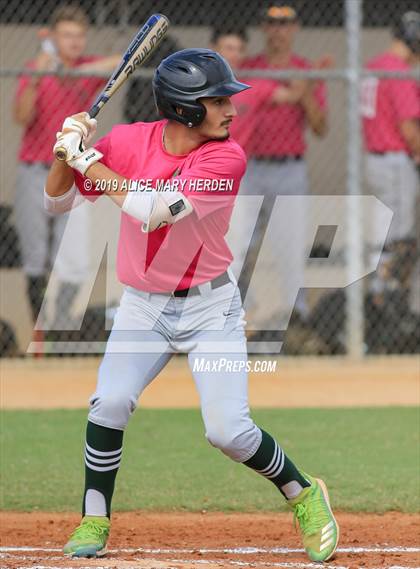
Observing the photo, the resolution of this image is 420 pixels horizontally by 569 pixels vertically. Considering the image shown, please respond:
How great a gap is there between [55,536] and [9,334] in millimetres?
4482

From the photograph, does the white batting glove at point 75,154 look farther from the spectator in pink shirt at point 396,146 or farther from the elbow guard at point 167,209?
the spectator in pink shirt at point 396,146

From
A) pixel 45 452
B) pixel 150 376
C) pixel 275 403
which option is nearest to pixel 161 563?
pixel 150 376

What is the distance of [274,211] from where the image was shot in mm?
9656

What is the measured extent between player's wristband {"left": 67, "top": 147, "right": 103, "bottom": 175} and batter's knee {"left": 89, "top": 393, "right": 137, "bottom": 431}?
0.90 m

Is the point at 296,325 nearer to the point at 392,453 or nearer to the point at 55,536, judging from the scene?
the point at 392,453

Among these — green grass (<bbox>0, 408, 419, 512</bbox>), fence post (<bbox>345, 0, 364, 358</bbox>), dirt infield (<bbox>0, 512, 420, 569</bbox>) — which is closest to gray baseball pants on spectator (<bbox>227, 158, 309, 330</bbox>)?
fence post (<bbox>345, 0, 364, 358</bbox>)

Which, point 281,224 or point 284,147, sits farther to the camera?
point 281,224

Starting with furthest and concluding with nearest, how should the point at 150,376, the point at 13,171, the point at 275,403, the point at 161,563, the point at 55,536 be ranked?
the point at 13,171, the point at 275,403, the point at 55,536, the point at 150,376, the point at 161,563

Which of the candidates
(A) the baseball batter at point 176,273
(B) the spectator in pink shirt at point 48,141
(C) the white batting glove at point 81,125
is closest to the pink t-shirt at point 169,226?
(A) the baseball batter at point 176,273

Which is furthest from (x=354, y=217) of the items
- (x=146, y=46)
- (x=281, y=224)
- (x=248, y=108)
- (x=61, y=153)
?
(x=61, y=153)

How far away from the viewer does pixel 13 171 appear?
10.6 metres

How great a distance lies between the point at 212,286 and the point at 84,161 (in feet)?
2.53

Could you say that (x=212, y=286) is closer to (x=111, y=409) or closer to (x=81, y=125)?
(x=111, y=409)

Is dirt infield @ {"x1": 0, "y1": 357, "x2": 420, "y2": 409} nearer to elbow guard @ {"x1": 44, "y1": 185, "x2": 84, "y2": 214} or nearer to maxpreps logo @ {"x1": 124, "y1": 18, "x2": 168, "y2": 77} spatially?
elbow guard @ {"x1": 44, "y1": 185, "x2": 84, "y2": 214}
